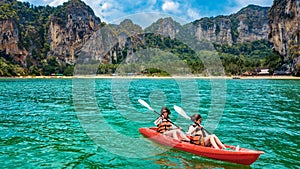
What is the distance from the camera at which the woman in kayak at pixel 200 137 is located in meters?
10.3

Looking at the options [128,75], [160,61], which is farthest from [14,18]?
[160,61]

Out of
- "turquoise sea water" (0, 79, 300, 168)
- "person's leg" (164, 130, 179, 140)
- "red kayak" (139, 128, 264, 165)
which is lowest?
"turquoise sea water" (0, 79, 300, 168)

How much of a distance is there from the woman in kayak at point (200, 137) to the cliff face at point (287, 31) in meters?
88.0

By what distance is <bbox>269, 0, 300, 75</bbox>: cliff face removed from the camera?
9169cm

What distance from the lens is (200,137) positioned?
10.6 m

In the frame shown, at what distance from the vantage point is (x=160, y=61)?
82562mm

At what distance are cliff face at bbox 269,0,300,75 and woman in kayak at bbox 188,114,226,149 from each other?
289ft

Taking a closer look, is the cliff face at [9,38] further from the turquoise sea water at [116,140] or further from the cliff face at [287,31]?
the turquoise sea water at [116,140]

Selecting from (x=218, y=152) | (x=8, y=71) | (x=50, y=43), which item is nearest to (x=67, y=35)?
(x=50, y=43)

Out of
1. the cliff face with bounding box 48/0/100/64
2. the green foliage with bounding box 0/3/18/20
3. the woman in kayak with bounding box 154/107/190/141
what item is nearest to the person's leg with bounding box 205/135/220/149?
the woman in kayak with bounding box 154/107/190/141

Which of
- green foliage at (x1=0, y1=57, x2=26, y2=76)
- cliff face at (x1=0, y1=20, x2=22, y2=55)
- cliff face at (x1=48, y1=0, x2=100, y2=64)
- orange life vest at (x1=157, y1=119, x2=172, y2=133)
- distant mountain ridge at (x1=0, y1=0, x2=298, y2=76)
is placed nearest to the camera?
orange life vest at (x1=157, y1=119, x2=172, y2=133)

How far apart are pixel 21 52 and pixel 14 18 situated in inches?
749

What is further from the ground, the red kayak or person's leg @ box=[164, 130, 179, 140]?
person's leg @ box=[164, 130, 179, 140]

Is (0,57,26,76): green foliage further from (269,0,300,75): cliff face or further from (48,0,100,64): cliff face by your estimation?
(269,0,300,75): cliff face
